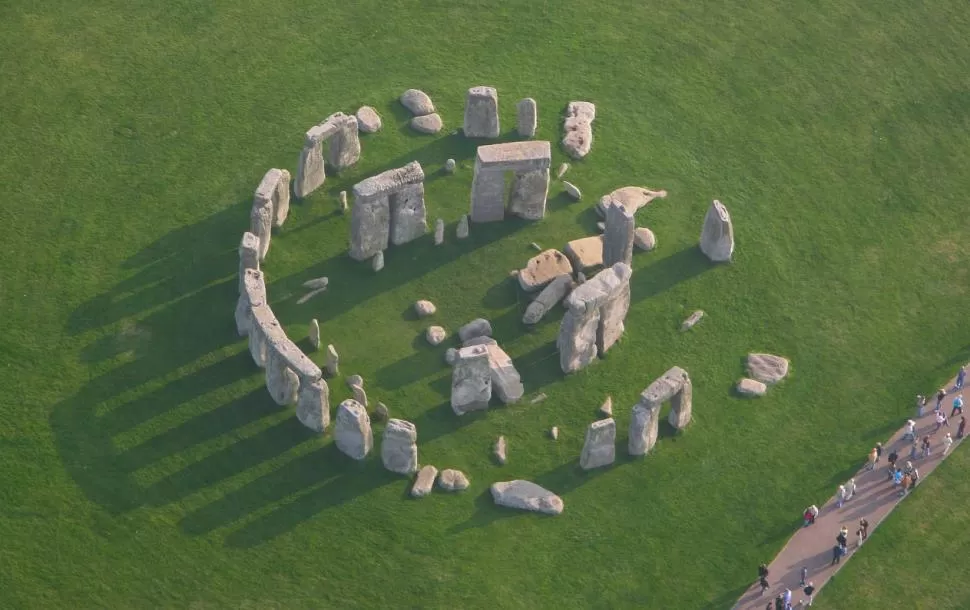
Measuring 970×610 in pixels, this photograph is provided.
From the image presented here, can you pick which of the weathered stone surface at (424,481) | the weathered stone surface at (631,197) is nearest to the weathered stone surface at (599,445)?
the weathered stone surface at (424,481)

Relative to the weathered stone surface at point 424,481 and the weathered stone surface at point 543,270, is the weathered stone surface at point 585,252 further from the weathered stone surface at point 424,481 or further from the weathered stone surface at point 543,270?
the weathered stone surface at point 424,481

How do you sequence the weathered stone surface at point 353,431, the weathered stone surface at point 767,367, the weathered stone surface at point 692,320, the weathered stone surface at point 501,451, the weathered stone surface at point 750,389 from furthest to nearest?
the weathered stone surface at point 692,320 → the weathered stone surface at point 767,367 → the weathered stone surface at point 750,389 → the weathered stone surface at point 501,451 → the weathered stone surface at point 353,431

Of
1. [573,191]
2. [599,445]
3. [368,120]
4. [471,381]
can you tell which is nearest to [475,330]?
[471,381]

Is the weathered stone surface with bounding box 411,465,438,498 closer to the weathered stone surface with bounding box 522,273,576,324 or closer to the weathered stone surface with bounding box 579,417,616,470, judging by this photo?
the weathered stone surface with bounding box 579,417,616,470

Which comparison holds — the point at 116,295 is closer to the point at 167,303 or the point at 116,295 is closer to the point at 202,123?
the point at 167,303

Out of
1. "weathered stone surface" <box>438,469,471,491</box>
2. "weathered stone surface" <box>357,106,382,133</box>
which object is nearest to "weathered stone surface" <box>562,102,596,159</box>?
A: "weathered stone surface" <box>357,106,382,133</box>

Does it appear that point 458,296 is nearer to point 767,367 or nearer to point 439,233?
point 439,233
